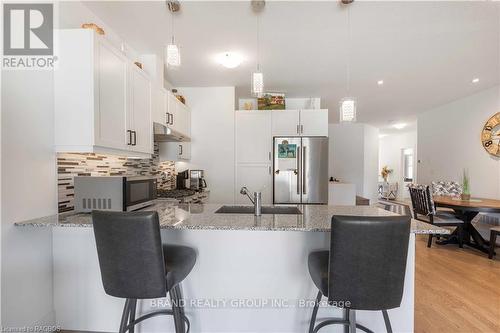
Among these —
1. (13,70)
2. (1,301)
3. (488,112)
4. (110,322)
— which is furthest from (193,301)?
(488,112)

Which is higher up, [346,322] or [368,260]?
[368,260]

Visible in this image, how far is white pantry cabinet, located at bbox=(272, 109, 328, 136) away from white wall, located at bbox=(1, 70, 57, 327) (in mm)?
2894

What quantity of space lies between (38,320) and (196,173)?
7.86ft

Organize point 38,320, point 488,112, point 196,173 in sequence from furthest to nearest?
1. point 488,112
2. point 196,173
3. point 38,320

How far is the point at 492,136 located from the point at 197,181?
485 centimetres

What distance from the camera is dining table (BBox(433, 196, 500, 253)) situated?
3098mm

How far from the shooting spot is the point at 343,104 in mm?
2010

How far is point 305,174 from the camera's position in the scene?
3637 mm

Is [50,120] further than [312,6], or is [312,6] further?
[312,6]

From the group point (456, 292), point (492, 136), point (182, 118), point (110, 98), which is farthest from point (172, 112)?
point (492, 136)

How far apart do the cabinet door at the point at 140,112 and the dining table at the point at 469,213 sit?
3991 mm

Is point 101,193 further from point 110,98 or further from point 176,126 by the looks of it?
point 176,126

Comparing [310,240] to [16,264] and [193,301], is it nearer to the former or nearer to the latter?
[193,301]

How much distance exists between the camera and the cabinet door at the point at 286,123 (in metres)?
3.84
